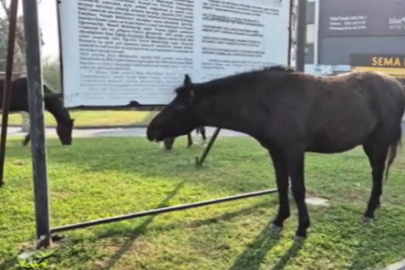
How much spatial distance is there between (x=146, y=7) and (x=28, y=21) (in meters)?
1.00

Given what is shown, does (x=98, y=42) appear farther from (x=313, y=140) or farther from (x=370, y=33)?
(x=370, y=33)

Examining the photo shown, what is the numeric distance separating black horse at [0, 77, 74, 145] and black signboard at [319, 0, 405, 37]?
27.8m

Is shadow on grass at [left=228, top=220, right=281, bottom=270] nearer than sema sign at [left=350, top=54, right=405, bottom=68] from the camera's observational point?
Yes

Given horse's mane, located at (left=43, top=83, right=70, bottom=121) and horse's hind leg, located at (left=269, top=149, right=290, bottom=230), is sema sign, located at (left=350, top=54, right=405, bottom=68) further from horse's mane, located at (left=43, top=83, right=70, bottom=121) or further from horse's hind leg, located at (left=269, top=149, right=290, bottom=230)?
horse's hind leg, located at (left=269, top=149, right=290, bottom=230)

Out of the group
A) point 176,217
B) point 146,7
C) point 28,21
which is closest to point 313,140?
point 176,217

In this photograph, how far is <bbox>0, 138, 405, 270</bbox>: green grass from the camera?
3578mm

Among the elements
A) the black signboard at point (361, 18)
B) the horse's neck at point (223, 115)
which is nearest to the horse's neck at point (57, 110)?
the horse's neck at point (223, 115)

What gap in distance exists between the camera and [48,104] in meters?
7.76

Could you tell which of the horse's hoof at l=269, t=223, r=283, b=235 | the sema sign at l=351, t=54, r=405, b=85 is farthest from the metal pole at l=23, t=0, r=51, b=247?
the sema sign at l=351, t=54, r=405, b=85

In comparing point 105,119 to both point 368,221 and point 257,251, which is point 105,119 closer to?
point 368,221

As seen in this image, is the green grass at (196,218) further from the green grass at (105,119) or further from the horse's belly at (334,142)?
the green grass at (105,119)

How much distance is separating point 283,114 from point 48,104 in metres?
4.92

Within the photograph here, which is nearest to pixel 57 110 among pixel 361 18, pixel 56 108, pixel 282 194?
pixel 56 108

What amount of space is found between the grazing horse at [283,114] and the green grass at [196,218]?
0.40m
